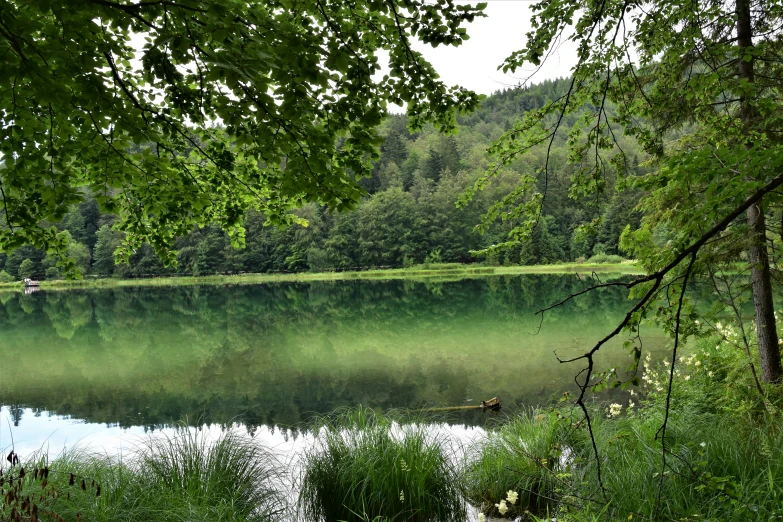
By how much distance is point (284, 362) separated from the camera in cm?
1534

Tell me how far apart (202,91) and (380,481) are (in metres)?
3.95

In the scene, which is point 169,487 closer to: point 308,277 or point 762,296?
point 762,296

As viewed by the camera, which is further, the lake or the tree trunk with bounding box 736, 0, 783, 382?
the lake

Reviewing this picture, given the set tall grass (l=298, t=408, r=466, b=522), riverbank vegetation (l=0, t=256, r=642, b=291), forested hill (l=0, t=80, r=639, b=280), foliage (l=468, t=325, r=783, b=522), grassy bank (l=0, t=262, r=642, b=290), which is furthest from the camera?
forested hill (l=0, t=80, r=639, b=280)

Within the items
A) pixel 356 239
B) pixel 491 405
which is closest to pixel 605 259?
pixel 356 239

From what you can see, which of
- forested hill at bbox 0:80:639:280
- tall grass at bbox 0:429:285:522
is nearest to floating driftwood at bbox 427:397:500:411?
tall grass at bbox 0:429:285:522

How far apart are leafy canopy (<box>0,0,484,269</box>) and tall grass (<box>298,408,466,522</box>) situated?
3048 mm

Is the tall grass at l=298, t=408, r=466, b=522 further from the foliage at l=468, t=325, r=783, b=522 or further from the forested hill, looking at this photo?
the forested hill

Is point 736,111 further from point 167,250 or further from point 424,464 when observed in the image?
point 167,250

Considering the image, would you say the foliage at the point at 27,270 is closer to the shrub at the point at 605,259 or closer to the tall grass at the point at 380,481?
the shrub at the point at 605,259

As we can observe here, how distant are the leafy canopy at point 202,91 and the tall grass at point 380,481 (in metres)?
3.05

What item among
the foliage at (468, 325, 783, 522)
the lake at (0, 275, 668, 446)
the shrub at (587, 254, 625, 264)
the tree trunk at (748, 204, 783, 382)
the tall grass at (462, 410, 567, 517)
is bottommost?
the shrub at (587, 254, 625, 264)

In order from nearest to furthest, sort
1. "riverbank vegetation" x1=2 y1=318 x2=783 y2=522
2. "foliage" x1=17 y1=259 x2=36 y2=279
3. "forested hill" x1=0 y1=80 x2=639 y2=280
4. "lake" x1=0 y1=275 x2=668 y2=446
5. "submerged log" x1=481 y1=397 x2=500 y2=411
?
"riverbank vegetation" x1=2 y1=318 x2=783 y2=522, "submerged log" x1=481 y1=397 x2=500 y2=411, "lake" x1=0 y1=275 x2=668 y2=446, "foliage" x1=17 y1=259 x2=36 y2=279, "forested hill" x1=0 y1=80 x2=639 y2=280

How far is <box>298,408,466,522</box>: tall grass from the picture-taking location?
4.90 metres
